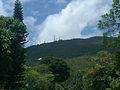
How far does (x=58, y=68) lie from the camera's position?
525 ft

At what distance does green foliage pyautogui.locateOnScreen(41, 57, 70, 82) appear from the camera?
156 m

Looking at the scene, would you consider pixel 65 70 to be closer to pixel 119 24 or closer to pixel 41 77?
pixel 41 77

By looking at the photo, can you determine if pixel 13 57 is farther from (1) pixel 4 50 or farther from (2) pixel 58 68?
(2) pixel 58 68

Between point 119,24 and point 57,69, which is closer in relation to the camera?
point 119,24

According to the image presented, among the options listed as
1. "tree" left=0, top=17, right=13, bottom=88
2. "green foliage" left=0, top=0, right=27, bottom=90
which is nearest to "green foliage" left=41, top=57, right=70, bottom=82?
"green foliage" left=0, top=0, right=27, bottom=90

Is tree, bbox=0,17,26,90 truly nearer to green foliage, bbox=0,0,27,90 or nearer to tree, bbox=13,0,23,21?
green foliage, bbox=0,0,27,90

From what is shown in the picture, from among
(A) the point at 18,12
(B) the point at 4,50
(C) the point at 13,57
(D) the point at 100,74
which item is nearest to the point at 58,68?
(A) the point at 18,12

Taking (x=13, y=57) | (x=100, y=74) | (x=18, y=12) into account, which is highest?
(x=18, y=12)

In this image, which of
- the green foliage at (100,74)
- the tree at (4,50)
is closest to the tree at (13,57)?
the tree at (4,50)

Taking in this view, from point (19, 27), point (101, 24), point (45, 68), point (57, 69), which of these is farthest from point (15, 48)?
point (57, 69)

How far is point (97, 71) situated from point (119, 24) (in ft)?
136

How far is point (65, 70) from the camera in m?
162

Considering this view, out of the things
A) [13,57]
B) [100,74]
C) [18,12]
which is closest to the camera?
[100,74]

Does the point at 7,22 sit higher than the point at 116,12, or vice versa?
the point at 7,22
